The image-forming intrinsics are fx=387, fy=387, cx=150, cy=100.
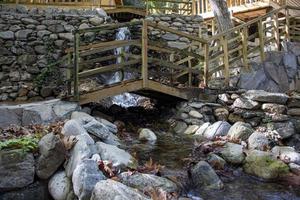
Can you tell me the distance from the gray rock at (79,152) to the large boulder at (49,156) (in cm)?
13

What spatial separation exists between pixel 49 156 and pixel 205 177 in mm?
2209

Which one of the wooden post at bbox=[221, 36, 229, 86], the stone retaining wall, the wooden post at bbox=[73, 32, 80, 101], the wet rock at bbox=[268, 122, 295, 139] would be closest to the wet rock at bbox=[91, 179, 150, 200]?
the wooden post at bbox=[73, 32, 80, 101]

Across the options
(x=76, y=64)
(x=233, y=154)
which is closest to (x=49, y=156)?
(x=233, y=154)

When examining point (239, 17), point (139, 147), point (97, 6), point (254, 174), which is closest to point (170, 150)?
point (139, 147)

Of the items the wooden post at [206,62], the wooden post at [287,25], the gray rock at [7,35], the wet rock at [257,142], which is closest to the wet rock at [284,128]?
the wet rock at [257,142]

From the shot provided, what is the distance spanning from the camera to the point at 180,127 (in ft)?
30.5

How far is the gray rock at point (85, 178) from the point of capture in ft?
14.8

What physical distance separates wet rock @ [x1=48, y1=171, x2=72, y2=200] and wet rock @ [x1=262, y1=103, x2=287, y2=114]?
18.2 ft

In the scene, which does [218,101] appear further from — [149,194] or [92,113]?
[149,194]

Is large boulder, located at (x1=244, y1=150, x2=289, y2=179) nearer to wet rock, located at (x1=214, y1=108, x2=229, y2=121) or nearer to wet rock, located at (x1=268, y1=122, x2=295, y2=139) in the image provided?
wet rock, located at (x1=268, y1=122, x2=295, y2=139)

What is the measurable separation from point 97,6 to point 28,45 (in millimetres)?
3697

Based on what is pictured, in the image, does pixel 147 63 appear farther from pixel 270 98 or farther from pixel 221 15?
pixel 221 15

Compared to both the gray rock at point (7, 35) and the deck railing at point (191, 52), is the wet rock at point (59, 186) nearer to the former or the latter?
the deck railing at point (191, 52)

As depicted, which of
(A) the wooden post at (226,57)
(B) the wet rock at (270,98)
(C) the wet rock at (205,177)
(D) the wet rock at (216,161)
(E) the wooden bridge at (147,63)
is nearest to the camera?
(C) the wet rock at (205,177)
